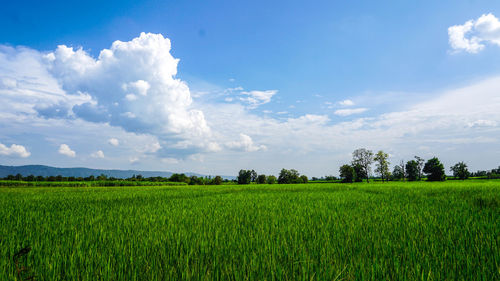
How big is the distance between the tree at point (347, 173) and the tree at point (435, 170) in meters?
23.7

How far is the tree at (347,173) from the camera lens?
2717 inches

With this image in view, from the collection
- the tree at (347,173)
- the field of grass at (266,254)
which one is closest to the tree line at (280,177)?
the tree at (347,173)

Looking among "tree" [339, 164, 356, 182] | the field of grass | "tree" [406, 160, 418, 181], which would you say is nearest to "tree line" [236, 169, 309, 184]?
"tree" [339, 164, 356, 182]

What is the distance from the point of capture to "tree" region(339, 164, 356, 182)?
69.0 metres

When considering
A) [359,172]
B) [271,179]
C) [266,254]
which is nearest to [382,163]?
[359,172]

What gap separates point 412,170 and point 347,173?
35.5m

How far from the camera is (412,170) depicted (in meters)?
83.9

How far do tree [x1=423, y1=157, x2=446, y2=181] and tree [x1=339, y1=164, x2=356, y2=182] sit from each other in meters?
23.7

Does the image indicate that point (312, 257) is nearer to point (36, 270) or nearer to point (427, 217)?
point (36, 270)

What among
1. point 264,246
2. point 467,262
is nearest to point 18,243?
point 264,246

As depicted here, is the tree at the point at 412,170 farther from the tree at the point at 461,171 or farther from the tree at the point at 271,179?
the tree at the point at 271,179

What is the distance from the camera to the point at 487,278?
83.0 inches

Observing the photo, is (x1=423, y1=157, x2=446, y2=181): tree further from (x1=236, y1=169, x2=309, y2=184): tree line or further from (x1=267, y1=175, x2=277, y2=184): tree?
(x1=267, y1=175, x2=277, y2=184): tree

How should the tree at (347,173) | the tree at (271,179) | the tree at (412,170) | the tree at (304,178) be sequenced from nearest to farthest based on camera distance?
the tree at (347,173), the tree at (412,170), the tree at (304,178), the tree at (271,179)
